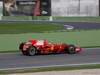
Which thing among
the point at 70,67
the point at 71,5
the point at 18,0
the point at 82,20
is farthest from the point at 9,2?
the point at 70,67

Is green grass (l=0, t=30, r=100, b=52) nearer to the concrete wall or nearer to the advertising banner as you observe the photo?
the advertising banner

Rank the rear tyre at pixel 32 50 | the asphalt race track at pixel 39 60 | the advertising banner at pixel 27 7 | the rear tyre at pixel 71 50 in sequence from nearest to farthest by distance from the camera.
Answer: the asphalt race track at pixel 39 60 → the rear tyre at pixel 32 50 → the rear tyre at pixel 71 50 → the advertising banner at pixel 27 7

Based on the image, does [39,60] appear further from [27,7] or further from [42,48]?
[27,7]

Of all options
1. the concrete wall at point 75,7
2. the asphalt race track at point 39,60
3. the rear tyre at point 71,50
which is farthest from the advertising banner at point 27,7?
the asphalt race track at point 39,60

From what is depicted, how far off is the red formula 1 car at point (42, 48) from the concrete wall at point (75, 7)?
4883 centimetres

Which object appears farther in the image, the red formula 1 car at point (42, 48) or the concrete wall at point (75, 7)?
the concrete wall at point (75, 7)

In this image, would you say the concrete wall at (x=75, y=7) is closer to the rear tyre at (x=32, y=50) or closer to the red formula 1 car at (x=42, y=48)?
the red formula 1 car at (x=42, y=48)

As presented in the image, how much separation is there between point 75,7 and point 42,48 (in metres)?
50.9

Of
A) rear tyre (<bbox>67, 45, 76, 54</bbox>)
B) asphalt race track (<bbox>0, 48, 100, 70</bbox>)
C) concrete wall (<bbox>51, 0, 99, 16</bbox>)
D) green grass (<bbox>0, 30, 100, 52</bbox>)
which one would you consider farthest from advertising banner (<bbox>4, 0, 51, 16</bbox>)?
asphalt race track (<bbox>0, 48, 100, 70</bbox>)

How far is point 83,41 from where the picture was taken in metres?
24.8

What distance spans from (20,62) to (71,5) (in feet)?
178

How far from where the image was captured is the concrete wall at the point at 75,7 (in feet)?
229

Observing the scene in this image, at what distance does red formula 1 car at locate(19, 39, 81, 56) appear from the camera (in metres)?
19.9

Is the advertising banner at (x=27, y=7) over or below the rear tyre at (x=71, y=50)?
below
